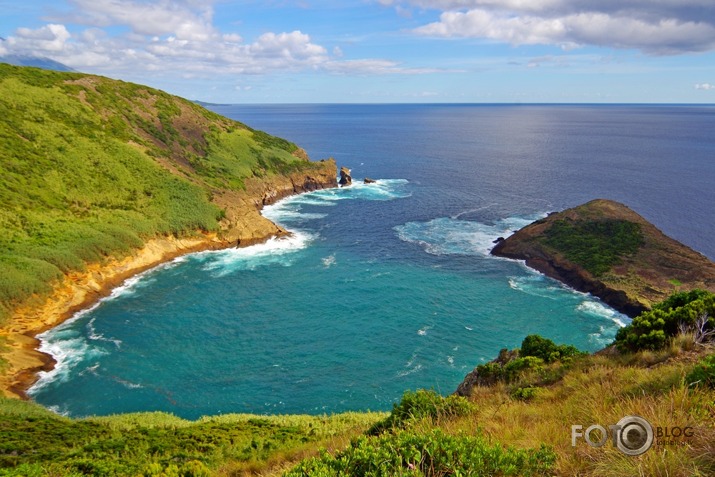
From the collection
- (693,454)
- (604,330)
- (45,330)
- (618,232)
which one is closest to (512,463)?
(693,454)

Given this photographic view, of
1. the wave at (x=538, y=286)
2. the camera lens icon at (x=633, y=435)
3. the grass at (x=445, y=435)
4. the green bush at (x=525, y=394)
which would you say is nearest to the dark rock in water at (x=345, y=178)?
the wave at (x=538, y=286)

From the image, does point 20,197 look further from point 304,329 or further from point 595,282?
point 595,282

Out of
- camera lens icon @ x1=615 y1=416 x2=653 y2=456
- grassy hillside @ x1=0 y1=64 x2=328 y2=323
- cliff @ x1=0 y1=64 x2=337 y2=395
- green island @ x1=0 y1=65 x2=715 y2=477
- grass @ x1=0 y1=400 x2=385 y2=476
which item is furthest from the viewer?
grassy hillside @ x1=0 y1=64 x2=328 y2=323

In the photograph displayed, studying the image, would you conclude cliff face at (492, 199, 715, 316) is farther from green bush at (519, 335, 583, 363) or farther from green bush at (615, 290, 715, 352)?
green bush at (615, 290, 715, 352)

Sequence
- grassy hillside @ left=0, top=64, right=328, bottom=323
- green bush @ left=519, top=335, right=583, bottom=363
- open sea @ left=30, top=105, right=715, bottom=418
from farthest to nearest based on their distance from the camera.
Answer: grassy hillside @ left=0, top=64, right=328, bottom=323 < open sea @ left=30, top=105, right=715, bottom=418 < green bush @ left=519, top=335, right=583, bottom=363

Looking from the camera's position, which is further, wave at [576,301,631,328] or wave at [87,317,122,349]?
wave at [576,301,631,328]

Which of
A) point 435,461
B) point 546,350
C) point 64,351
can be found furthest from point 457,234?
point 435,461

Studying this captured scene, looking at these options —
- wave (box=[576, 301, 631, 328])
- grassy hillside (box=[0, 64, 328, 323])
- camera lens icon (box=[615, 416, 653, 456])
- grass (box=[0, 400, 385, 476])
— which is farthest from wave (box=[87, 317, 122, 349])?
wave (box=[576, 301, 631, 328])
